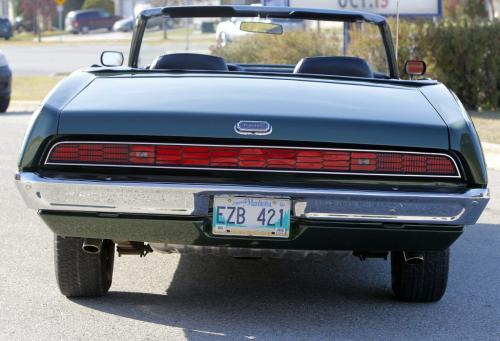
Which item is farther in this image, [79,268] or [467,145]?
[79,268]

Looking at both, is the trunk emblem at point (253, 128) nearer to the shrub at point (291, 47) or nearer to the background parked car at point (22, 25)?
the shrub at point (291, 47)

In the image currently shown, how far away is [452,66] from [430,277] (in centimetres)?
1254

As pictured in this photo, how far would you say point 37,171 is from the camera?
515cm

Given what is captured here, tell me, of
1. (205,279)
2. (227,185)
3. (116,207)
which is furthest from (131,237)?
(205,279)

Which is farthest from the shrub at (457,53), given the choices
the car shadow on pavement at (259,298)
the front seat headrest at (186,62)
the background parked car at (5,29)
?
the background parked car at (5,29)

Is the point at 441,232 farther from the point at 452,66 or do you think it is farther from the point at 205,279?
the point at 452,66

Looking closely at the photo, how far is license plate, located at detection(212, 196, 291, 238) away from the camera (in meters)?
5.03

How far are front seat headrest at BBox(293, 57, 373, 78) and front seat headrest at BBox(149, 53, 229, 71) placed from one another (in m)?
0.50

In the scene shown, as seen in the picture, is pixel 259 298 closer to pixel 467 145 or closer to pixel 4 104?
pixel 467 145

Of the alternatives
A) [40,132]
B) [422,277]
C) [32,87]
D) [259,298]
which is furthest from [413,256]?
[32,87]

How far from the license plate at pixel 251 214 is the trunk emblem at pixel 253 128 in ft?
0.94

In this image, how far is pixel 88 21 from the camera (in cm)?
7138

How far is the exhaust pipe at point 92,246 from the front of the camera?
5.46 metres

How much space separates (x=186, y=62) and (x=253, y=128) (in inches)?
63.0
